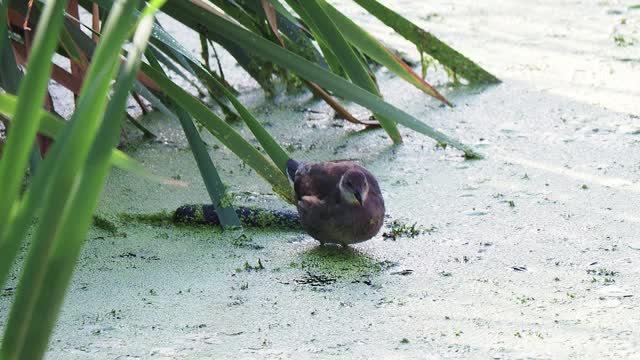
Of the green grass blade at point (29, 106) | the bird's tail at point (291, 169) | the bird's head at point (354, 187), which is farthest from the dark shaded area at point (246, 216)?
the green grass blade at point (29, 106)

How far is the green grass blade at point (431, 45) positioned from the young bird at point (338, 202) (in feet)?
1.93

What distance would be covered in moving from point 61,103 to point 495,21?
1.77m

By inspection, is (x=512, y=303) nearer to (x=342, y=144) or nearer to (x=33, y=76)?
(x=342, y=144)

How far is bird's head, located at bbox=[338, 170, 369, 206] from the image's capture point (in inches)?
112

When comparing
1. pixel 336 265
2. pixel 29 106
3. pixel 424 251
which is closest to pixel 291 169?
pixel 336 265

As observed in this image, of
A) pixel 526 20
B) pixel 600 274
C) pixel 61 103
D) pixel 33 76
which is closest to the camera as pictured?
pixel 33 76

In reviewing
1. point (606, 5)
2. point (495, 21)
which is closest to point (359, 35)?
point (495, 21)

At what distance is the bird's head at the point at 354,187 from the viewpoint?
2.85 metres

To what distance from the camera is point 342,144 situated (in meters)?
3.68

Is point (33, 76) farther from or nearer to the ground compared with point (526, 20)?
farther from the ground

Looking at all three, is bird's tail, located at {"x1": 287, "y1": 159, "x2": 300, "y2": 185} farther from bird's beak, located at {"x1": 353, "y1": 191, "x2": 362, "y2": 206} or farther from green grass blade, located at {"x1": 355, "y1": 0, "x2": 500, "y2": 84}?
green grass blade, located at {"x1": 355, "y1": 0, "x2": 500, "y2": 84}

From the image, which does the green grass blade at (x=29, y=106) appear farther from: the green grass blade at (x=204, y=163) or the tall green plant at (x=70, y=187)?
the green grass blade at (x=204, y=163)

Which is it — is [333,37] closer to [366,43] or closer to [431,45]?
[366,43]

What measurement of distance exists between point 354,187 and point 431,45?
1.00 meters
